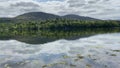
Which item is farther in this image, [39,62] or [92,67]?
[39,62]

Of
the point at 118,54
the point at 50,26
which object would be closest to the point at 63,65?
the point at 118,54

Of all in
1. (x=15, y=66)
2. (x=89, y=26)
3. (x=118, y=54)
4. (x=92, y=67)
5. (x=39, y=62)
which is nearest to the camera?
(x=92, y=67)

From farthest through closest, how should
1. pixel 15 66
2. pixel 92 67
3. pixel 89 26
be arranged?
pixel 89 26 < pixel 15 66 < pixel 92 67

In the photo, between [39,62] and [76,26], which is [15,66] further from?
[76,26]

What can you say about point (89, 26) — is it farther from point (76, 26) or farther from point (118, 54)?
point (118, 54)

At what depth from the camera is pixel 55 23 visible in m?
183

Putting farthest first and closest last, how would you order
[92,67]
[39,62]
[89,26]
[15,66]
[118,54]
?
[89,26] < [118,54] < [39,62] < [15,66] < [92,67]

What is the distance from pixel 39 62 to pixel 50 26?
492 feet

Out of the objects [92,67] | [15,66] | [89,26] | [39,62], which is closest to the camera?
[92,67]

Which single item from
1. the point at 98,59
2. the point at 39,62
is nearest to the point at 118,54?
the point at 98,59

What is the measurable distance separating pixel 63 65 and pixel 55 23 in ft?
511

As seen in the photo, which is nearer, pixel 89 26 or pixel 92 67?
pixel 92 67

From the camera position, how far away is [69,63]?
2855 centimetres

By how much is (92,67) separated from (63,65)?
3.14 metres
